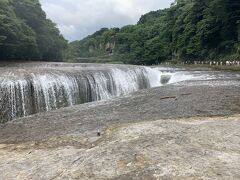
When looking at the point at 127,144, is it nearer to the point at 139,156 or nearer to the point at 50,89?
the point at 139,156

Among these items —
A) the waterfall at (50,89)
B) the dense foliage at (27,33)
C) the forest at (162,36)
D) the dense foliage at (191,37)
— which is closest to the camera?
the waterfall at (50,89)

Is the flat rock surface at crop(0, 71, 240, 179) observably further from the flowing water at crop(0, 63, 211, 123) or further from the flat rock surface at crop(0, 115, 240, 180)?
the flowing water at crop(0, 63, 211, 123)

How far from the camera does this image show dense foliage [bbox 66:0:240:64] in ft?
160

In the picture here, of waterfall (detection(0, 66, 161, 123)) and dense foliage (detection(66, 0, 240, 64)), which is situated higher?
dense foliage (detection(66, 0, 240, 64))

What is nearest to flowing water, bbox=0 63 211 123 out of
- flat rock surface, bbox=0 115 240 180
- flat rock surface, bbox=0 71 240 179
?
flat rock surface, bbox=0 71 240 179

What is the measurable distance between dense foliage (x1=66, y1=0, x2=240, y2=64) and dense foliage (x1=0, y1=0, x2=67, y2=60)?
17344 mm

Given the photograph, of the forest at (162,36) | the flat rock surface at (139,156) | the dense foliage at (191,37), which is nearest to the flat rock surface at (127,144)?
the flat rock surface at (139,156)

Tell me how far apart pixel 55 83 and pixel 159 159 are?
12.1 meters

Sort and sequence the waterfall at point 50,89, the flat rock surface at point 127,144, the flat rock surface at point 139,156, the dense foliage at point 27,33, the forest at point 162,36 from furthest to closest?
the forest at point 162,36 → the dense foliage at point 27,33 → the waterfall at point 50,89 → the flat rock surface at point 127,144 → the flat rock surface at point 139,156

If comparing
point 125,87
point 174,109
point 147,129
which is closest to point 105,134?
point 147,129

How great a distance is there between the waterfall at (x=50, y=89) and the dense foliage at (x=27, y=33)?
11.5 meters

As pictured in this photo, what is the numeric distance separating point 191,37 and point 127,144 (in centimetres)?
5416

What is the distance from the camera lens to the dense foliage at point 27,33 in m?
31.3

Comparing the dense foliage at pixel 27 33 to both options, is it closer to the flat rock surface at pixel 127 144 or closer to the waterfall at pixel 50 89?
A: the waterfall at pixel 50 89
